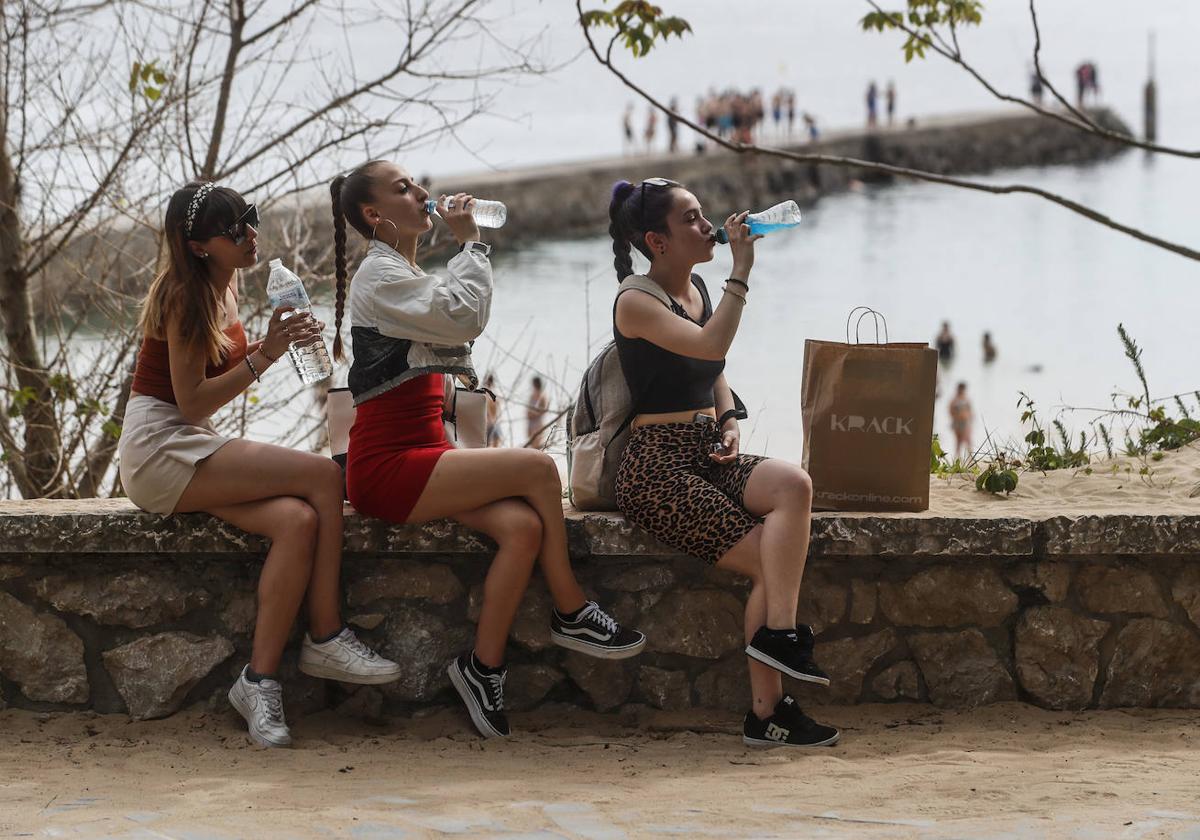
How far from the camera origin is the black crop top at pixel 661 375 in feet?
12.1

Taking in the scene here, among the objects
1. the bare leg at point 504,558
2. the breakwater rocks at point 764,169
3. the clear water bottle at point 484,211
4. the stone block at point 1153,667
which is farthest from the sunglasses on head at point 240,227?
the breakwater rocks at point 764,169

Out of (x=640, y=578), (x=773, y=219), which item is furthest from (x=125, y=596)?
(x=773, y=219)

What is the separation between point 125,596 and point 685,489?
1535 mm

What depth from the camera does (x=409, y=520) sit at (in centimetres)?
356

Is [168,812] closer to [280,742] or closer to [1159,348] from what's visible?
[280,742]

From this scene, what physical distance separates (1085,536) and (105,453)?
463 cm

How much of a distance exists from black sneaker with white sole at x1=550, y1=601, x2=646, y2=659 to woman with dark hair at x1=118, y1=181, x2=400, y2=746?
46 cm

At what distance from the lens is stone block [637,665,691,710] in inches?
149

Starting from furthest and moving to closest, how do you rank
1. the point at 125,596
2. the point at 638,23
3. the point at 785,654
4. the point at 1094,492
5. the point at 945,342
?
the point at 945,342, the point at 638,23, the point at 1094,492, the point at 125,596, the point at 785,654

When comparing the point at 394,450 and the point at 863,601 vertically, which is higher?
the point at 394,450

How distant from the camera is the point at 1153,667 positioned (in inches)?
149

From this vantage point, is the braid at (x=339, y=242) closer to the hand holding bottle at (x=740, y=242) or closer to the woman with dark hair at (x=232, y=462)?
the woman with dark hair at (x=232, y=462)

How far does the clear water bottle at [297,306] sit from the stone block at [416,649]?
0.68 m

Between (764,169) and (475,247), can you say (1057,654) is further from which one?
(764,169)
